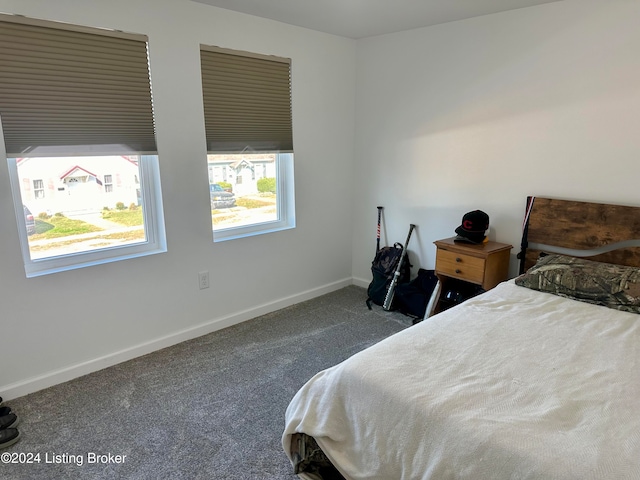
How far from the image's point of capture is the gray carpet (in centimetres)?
187

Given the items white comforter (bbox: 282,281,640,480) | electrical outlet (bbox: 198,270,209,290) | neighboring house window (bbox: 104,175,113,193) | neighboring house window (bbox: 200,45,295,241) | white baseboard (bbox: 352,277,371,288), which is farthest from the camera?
white baseboard (bbox: 352,277,371,288)

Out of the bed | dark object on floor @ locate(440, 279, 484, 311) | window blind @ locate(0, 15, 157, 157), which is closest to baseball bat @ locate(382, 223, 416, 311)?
dark object on floor @ locate(440, 279, 484, 311)

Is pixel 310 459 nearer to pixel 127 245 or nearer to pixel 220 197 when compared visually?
pixel 127 245

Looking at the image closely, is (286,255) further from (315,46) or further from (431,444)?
(431,444)

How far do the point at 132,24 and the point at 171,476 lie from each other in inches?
95.4

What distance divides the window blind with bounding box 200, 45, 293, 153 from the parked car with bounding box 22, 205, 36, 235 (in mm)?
1157

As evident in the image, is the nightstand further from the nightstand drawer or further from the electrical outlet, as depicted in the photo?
the electrical outlet

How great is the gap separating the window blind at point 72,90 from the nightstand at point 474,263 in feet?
7.06

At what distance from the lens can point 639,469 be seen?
3.60ft

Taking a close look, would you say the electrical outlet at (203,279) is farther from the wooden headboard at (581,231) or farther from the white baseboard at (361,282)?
the wooden headboard at (581,231)

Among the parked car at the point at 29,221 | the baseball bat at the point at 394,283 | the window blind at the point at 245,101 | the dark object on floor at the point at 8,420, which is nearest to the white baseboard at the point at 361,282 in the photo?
the baseball bat at the point at 394,283

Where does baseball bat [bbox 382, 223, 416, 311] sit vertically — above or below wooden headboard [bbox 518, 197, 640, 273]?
below

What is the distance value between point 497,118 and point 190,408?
276 cm

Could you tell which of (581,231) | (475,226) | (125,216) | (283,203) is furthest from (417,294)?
(125,216)
